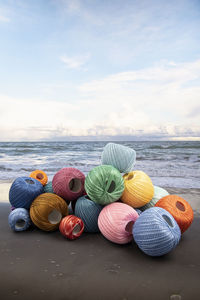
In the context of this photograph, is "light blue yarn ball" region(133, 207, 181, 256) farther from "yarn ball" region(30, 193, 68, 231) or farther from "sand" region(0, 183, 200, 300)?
"yarn ball" region(30, 193, 68, 231)

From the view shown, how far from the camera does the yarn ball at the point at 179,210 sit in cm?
257

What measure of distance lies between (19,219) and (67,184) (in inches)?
29.5

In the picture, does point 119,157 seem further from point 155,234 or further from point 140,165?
point 140,165

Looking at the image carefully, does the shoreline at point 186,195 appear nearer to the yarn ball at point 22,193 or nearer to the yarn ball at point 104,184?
the yarn ball at point 22,193

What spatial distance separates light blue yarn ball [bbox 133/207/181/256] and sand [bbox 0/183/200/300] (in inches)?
6.2

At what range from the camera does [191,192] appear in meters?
→ 5.25

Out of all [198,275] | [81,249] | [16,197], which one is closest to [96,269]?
[81,249]

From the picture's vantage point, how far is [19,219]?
2791 mm

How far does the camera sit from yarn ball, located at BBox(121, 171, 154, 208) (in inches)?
108

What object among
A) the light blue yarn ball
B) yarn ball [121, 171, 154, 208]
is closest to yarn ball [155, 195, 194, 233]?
yarn ball [121, 171, 154, 208]

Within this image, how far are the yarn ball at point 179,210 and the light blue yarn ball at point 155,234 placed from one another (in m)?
0.39

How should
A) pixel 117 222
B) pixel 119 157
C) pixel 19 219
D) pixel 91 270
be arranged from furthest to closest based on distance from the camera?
1. pixel 119 157
2. pixel 19 219
3. pixel 117 222
4. pixel 91 270

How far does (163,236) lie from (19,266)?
1.37 meters

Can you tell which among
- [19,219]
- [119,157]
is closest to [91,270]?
[19,219]
